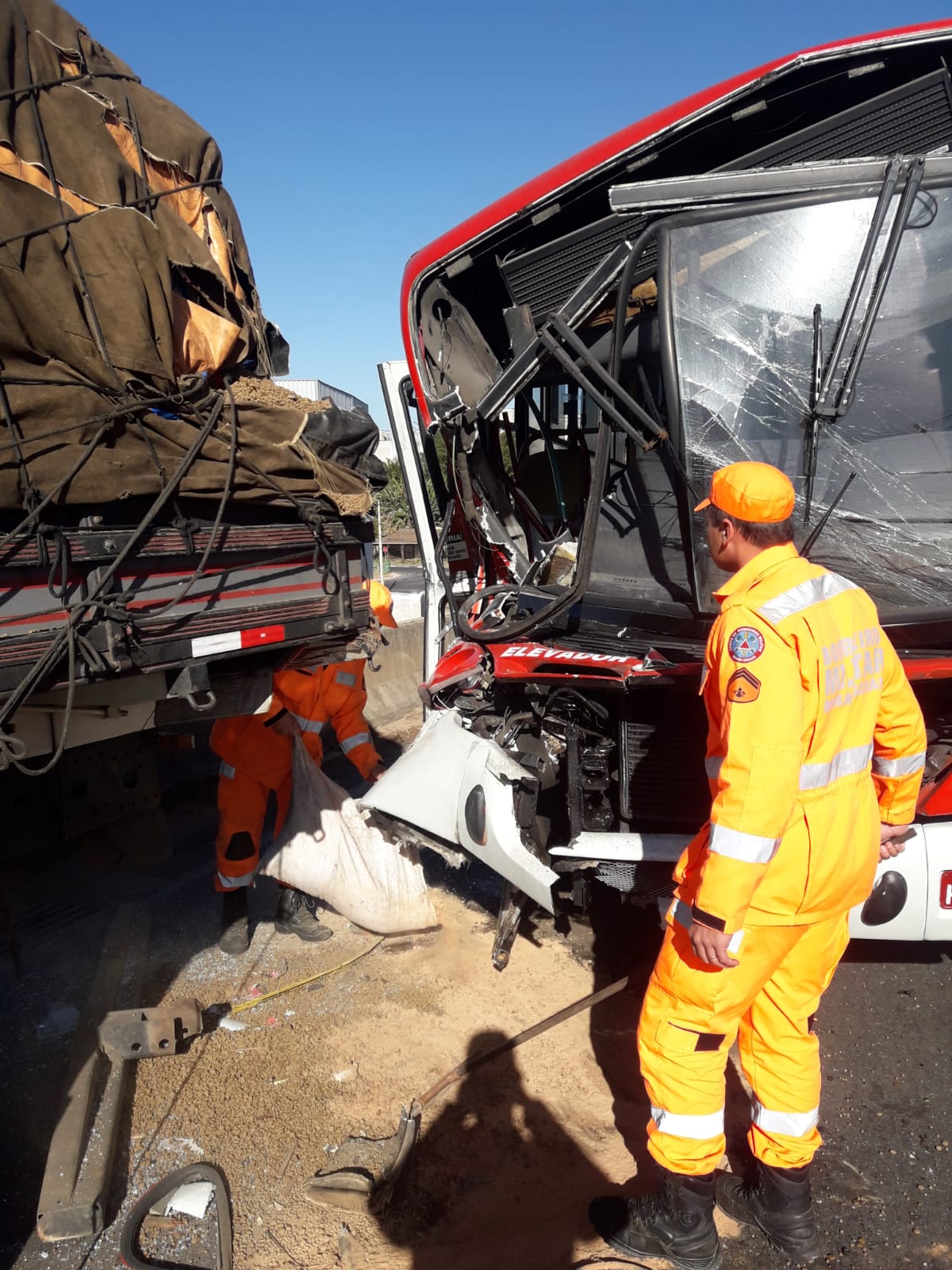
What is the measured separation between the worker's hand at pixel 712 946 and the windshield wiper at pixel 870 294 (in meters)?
1.67

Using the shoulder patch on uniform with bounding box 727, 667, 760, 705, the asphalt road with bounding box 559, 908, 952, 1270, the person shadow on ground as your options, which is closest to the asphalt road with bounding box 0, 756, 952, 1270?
the asphalt road with bounding box 559, 908, 952, 1270

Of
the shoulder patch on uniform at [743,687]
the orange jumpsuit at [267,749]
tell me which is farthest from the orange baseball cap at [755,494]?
the orange jumpsuit at [267,749]

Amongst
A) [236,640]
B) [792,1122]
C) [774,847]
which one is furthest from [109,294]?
[792,1122]

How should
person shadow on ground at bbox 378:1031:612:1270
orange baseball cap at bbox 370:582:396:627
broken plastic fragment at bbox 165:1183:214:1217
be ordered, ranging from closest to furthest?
person shadow on ground at bbox 378:1031:612:1270
broken plastic fragment at bbox 165:1183:214:1217
orange baseball cap at bbox 370:582:396:627

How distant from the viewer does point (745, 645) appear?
6.08 feet

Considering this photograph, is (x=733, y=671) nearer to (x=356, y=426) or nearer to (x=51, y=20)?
(x=356, y=426)

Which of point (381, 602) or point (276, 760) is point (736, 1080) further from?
point (381, 602)

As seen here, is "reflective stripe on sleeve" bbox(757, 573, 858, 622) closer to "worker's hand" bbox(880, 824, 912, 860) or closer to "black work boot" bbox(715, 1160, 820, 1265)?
"worker's hand" bbox(880, 824, 912, 860)

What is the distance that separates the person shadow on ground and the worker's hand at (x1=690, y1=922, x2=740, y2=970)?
0.97 meters

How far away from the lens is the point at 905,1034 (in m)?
2.98

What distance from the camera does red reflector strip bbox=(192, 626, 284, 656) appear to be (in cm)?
255

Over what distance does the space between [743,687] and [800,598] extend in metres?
0.28

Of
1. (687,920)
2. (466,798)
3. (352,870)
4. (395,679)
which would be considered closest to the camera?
(687,920)

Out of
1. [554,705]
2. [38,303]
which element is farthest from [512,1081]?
[38,303]
